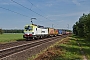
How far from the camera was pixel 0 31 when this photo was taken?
492 feet

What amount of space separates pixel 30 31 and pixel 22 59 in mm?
31081

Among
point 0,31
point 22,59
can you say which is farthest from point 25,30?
point 0,31

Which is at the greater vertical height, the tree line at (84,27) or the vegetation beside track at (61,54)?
the tree line at (84,27)

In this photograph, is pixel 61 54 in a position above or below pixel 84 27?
below

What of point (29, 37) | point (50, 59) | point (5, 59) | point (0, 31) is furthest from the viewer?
point (0, 31)

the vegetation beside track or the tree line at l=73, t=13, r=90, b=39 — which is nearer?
the vegetation beside track

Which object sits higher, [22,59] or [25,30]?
[25,30]

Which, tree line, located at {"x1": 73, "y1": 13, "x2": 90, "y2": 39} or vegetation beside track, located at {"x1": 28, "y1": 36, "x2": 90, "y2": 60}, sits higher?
tree line, located at {"x1": 73, "y1": 13, "x2": 90, "y2": 39}

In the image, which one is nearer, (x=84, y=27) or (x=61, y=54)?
(x=61, y=54)

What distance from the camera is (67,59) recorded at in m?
14.7

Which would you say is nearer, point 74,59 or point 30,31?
point 74,59

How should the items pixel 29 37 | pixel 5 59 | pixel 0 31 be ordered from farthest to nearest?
pixel 0 31
pixel 29 37
pixel 5 59

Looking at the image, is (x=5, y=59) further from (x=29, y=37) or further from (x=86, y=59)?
(x=29, y=37)

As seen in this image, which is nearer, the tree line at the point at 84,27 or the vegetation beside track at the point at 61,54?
the vegetation beside track at the point at 61,54
